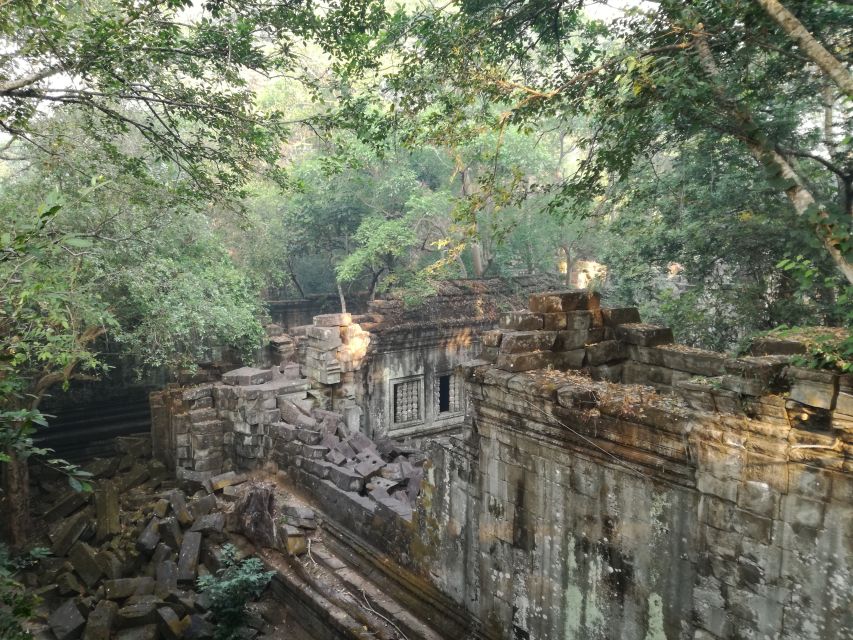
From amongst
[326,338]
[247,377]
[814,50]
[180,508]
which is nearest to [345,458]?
[180,508]

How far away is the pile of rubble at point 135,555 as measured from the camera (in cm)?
674

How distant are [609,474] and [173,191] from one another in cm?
647

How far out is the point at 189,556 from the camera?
7.98 meters

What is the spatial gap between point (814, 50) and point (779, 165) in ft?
3.18

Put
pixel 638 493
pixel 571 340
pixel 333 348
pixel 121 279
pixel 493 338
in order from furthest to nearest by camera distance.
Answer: pixel 333 348 < pixel 121 279 < pixel 571 340 < pixel 493 338 < pixel 638 493

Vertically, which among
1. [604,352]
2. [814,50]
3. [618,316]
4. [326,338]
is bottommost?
[326,338]

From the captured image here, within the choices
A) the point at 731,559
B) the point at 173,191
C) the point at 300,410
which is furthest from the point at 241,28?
the point at 731,559

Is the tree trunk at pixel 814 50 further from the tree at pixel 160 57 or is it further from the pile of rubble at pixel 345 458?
the pile of rubble at pixel 345 458

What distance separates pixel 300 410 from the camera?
10.5 meters

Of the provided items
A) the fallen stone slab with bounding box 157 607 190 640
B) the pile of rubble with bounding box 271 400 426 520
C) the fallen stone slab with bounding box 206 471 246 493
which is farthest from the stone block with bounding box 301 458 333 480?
the fallen stone slab with bounding box 157 607 190 640

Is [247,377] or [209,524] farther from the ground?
[247,377]

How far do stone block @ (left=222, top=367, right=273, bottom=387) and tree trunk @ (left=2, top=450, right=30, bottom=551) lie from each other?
3656 mm

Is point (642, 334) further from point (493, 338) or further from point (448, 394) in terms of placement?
point (448, 394)

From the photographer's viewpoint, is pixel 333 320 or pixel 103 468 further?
pixel 333 320
